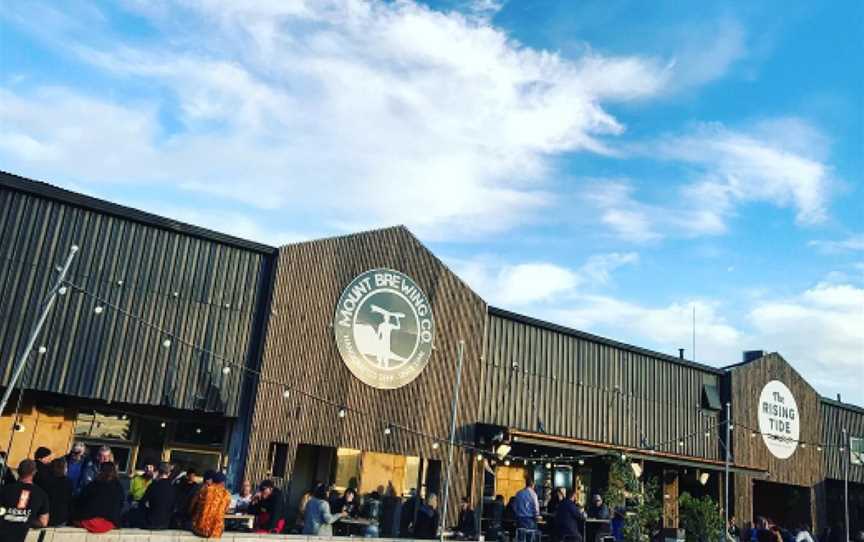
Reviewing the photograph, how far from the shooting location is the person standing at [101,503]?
370 inches

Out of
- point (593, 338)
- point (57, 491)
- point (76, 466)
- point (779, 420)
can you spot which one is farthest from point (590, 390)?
point (57, 491)

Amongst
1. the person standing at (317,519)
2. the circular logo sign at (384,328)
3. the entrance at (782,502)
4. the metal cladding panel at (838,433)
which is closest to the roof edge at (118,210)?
the circular logo sign at (384,328)

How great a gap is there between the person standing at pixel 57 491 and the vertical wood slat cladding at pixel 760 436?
22.7 metres

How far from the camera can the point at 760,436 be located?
2702 cm

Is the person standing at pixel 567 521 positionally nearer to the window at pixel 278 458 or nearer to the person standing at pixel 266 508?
the person standing at pixel 266 508

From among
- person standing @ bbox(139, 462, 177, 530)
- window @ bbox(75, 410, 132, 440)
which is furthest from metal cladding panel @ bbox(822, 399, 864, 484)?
person standing @ bbox(139, 462, 177, 530)

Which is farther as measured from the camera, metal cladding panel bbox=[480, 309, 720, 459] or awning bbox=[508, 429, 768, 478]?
metal cladding panel bbox=[480, 309, 720, 459]

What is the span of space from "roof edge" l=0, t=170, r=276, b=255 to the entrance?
75.4 feet

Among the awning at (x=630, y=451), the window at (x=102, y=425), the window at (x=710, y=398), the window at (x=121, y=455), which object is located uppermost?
the window at (x=710, y=398)

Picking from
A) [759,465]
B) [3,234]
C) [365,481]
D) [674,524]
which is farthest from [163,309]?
[759,465]

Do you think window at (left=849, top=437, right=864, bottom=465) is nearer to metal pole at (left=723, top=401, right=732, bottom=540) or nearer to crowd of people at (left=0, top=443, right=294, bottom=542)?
metal pole at (left=723, top=401, right=732, bottom=540)

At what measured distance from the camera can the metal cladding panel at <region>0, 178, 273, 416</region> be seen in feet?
45.9

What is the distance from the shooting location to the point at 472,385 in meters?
19.7

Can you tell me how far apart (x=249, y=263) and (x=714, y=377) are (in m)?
18.3
